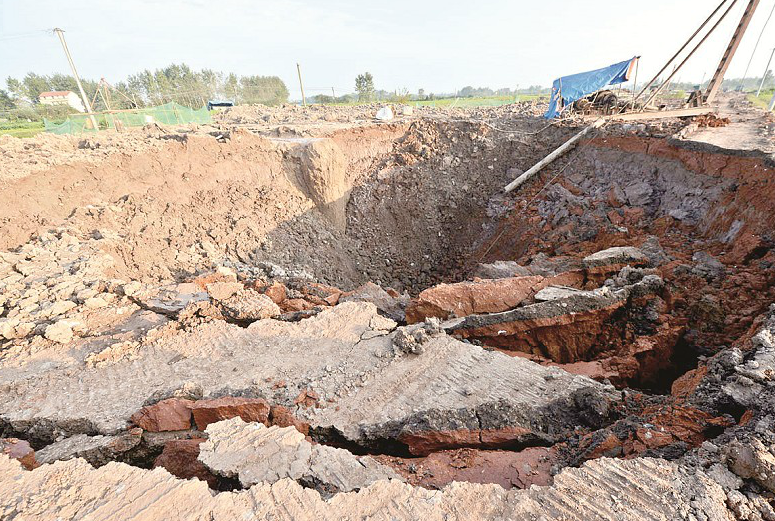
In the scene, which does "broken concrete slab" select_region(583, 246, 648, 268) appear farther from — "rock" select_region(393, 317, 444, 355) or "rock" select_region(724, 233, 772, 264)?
"rock" select_region(393, 317, 444, 355)

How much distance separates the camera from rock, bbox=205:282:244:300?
198 inches

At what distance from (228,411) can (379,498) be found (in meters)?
1.89

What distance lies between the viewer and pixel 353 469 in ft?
8.20

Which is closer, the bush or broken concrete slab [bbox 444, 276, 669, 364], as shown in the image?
broken concrete slab [bbox 444, 276, 669, 364]

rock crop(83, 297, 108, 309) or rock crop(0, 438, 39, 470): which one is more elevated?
rock crop(83, 297, 108, 309)

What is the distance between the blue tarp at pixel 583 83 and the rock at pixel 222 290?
11.5 meters

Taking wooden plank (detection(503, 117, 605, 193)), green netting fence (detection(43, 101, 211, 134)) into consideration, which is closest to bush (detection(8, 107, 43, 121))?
green netting fence (detection(43, 101, 211, 134))

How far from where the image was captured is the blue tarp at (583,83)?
1097 centimetres

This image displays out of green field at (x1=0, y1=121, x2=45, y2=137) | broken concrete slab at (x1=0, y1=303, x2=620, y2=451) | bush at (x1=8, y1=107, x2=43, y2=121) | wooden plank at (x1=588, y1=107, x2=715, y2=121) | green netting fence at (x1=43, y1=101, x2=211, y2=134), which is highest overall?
bush at (x1=8, y1=107, x2=43, y2=121)

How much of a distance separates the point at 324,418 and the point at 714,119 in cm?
1211

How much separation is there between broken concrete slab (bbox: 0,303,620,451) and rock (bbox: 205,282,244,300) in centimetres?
59

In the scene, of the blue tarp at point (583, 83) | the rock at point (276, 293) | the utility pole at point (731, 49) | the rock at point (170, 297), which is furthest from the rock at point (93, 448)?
the utility pole at point (731, 49)

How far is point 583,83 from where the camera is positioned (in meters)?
11.2

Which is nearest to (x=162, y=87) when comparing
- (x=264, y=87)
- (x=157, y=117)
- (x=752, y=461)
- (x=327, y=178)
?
Result: (x=264, y=87)
